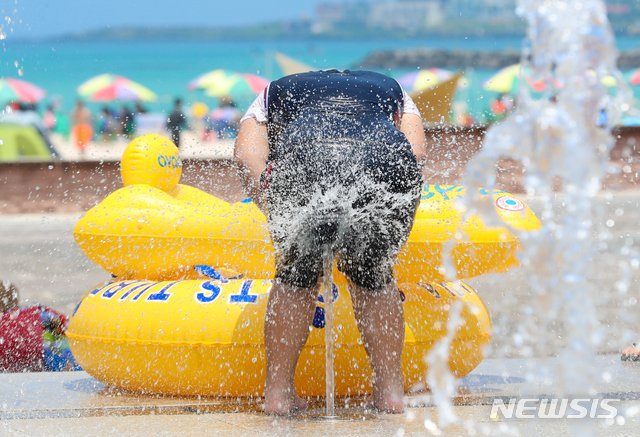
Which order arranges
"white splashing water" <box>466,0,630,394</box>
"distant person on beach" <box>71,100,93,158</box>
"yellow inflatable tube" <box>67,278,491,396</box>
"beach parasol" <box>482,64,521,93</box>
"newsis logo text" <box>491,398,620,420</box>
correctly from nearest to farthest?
"white splashing water" <box>466,0,630,394</box> → "newsis logo text" <box>491,398,620,420</box> → "yellow inflatable tube" <box>67,278,491,396</box> → "distant person on beach" <box>71,100,93,158</box> → "beach parasol" <box>482,64,521,93</box>

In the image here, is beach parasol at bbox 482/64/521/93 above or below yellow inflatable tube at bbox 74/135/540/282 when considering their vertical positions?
below

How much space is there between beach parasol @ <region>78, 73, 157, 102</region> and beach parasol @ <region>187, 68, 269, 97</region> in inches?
66.7

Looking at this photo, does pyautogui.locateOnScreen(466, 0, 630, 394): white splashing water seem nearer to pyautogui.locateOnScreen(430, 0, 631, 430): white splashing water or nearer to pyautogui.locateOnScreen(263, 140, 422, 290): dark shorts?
pyautogui.locateOnScreen(430, 0, 631, 430): white splashing water

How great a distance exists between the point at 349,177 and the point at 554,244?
73 cm

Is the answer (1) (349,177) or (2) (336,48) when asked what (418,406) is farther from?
(2) (336,48)

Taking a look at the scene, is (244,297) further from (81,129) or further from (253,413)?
(81,129)

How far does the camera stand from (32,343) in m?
3.20

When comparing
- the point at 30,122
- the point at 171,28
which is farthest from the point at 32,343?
the point at 171,28

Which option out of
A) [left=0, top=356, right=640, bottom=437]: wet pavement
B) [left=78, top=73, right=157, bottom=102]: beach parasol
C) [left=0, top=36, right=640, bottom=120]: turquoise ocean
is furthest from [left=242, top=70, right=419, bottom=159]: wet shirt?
[left=0, top=36, right=640, bottom=120]: turquoise ocean

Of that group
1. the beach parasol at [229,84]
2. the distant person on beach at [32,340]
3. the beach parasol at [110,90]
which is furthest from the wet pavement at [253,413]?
the beach parasol at [110,90]

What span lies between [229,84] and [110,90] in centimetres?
362

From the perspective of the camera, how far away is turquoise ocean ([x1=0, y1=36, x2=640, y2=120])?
51.0 meters

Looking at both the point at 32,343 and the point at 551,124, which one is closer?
the point at 551,124

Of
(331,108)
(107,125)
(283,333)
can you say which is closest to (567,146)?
(331,108)
